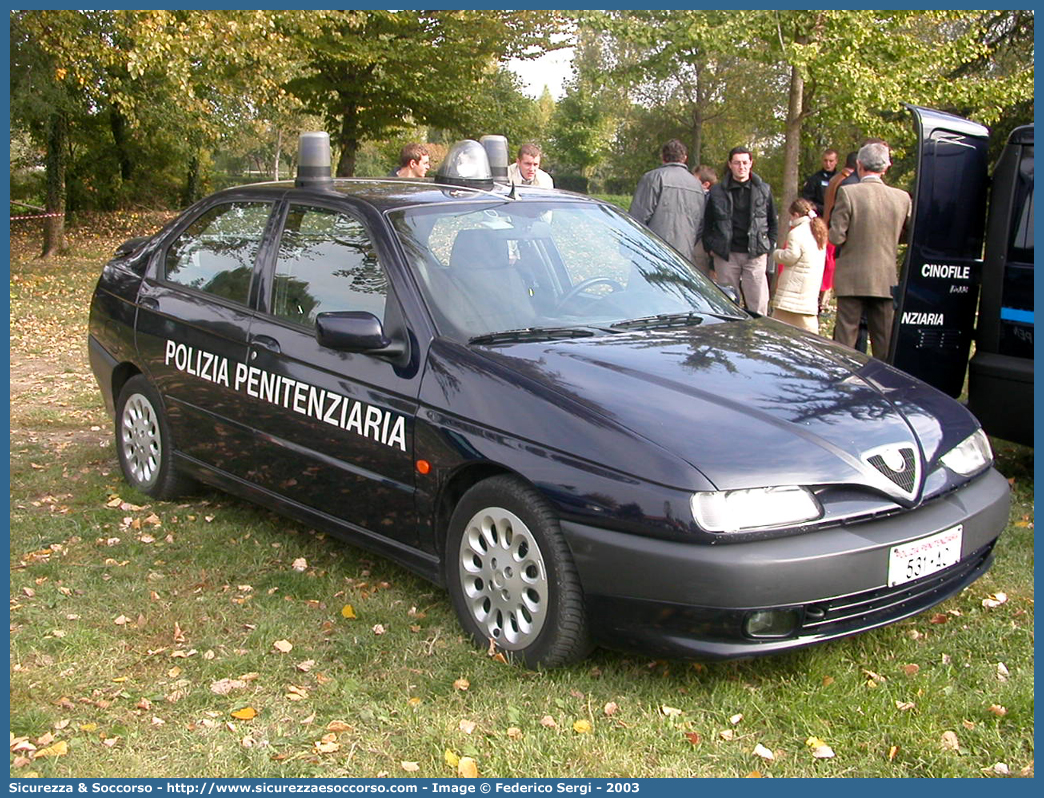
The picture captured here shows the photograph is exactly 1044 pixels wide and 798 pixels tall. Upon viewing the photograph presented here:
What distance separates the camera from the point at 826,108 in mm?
19906

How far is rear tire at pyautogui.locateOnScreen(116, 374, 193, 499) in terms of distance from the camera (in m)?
5.86

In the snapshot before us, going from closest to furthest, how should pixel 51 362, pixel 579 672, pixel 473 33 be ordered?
1. pixel 579 672
2. pixel 51 362
3. pixel 473 33

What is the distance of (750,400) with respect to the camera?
3932 millimetres

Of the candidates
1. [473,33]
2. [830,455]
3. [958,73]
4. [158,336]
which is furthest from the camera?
[473,33]

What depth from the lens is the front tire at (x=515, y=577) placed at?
379 cm

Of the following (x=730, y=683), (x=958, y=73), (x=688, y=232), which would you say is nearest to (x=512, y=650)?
(x=730, y=683)

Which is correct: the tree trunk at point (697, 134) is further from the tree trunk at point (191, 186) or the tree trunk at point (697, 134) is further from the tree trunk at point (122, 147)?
the tree trunk at point (122, 147)

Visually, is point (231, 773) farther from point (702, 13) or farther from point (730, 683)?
point (702, 13)

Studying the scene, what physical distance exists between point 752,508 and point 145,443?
144 inches

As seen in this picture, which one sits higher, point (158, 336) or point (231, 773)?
point (158, 336)

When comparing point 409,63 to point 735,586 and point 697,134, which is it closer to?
point 697,134

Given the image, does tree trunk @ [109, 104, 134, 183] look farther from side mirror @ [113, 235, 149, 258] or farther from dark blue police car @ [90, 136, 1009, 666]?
dark blue police car @ [90, 136, 1009, 666]

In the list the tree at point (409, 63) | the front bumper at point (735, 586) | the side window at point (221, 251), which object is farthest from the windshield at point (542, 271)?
the tree at point (409, 63)

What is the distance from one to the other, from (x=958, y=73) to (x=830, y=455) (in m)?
20.5
